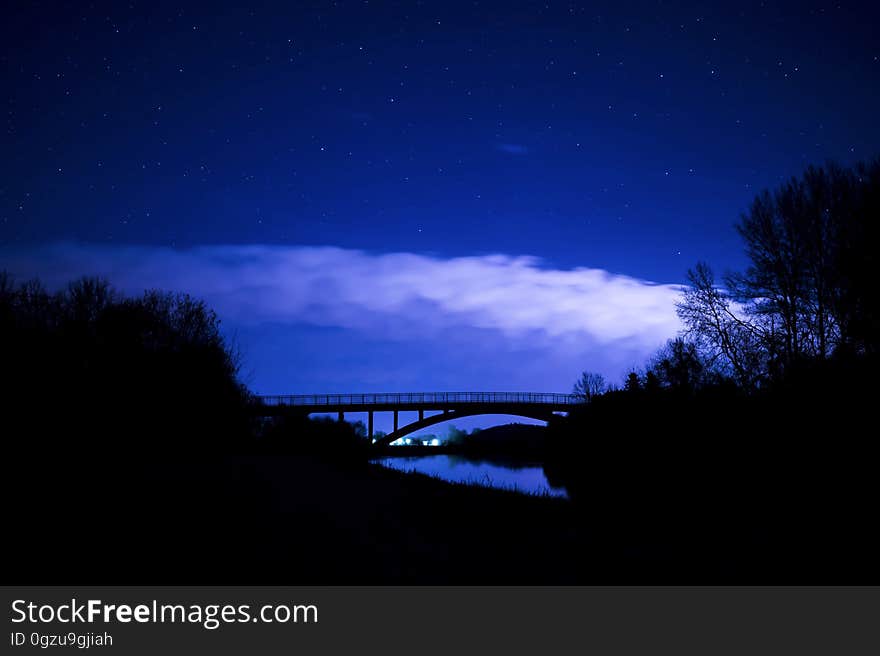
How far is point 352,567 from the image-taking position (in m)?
5.86

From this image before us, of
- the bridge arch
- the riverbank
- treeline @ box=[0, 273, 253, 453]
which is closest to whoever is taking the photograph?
the riverbank

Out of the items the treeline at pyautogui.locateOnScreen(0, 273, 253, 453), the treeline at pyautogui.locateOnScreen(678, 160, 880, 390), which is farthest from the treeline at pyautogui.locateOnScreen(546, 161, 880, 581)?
the treeline at pyautogui.locateOnScreen(0, 273, 253, 453)

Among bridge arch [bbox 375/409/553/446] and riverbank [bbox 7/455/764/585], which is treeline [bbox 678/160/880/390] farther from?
bridge arch [bbox 375/409/553/446]

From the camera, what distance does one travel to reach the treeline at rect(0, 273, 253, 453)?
1579 centimetres

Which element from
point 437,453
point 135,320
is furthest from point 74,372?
point 437,453

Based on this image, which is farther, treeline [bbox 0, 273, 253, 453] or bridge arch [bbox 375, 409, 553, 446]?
bridge arch [bbox 375, 409, 553, 446]

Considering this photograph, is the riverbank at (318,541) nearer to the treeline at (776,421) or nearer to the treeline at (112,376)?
the treeline at (776,421)

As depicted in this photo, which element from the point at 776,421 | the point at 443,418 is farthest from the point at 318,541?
the point at 443,418

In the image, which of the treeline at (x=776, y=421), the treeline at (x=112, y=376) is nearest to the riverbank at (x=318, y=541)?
the treeline at (x=776, y=421)

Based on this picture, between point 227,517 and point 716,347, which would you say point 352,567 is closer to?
point 227,517

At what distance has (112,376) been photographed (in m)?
21.9

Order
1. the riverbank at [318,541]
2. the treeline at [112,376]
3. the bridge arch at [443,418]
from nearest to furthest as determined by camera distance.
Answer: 1. the riverbank at [318,541]
2. the treeline at [112,376]
3. the bridge arch at [443,418]

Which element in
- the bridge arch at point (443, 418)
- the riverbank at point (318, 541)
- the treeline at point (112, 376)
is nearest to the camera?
the riverbank at point (318, 541)

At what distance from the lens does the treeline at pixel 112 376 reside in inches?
622
